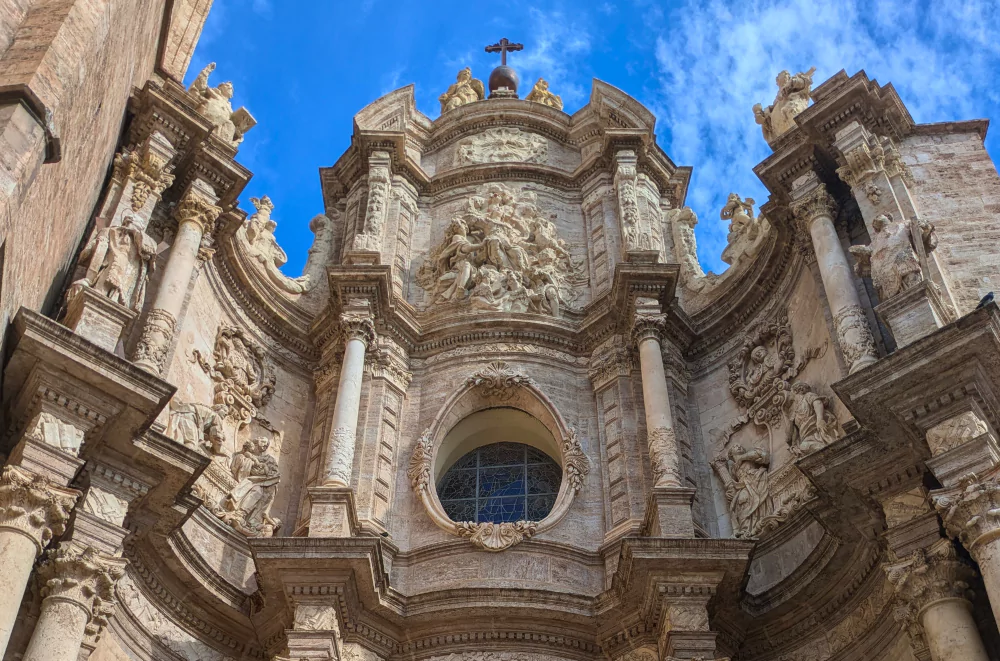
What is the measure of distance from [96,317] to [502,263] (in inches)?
274

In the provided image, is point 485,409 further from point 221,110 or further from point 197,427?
point 221,110

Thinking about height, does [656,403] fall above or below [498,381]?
below

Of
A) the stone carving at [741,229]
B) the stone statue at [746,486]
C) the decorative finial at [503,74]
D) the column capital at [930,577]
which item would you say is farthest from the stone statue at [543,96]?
the column capital at [930,577]

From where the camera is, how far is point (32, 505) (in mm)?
10219

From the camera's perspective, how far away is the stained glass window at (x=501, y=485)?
15000 millimetres

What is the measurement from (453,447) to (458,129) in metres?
6.89

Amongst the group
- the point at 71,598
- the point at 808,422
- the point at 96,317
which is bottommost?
the point at 71,598

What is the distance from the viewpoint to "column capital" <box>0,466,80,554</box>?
10055 millimetres

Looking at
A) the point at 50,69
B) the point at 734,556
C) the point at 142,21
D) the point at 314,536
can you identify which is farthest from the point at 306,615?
the point at 142,21

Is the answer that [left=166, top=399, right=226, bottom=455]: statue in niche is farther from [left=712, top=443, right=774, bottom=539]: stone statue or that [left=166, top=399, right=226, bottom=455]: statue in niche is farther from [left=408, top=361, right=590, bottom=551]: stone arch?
[left=712, top=443, right=774, bottom=539]: stone statue

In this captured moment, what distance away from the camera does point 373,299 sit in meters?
15.9

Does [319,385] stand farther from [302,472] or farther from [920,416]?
[920,416]

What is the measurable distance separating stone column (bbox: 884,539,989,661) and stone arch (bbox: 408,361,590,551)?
15.2 ft

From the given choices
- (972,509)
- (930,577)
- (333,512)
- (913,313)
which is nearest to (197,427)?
(333,512)
